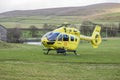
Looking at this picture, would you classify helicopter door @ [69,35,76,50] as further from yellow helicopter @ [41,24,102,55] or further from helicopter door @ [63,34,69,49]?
helicopter door @ [63,34,69,49]

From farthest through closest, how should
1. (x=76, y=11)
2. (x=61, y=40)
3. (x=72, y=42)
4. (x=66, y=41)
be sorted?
1. (x=76, y=11)
2. (x=72, y=42)
3. (x=66, y=41)
4. (x=61, y=40)

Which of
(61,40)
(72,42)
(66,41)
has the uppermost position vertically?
(61,40)

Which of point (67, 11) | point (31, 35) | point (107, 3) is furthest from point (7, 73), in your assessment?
point (107, 3)

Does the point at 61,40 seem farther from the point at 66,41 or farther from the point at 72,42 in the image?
the point at 72,42

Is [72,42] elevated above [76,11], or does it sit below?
above

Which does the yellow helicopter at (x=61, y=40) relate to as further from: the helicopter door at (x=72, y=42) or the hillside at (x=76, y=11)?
the hillside at (x=76, y=11)

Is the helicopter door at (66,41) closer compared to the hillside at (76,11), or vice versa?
the helicopter door at (66,41)

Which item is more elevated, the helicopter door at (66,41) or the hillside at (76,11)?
the helicopter door at (66,41)

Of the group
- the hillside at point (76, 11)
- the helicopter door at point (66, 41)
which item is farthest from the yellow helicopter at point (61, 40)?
the hillside at point (76, 11)

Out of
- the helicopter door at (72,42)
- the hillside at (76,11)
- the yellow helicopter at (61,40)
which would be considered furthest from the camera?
the hillside at (76,11)

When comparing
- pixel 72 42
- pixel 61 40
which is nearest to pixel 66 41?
pixel 61 40

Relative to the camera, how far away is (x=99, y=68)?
2381 centimetres

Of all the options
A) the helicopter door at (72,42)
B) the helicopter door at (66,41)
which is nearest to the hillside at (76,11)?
the helicopter door at (72,42)

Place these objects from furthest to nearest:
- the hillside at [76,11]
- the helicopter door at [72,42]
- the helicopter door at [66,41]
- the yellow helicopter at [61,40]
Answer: the hillside at [76,11] → the helicopter door at [72,42] → the helicopter door at [66,41] → the yellow helicopter at [61,40]
